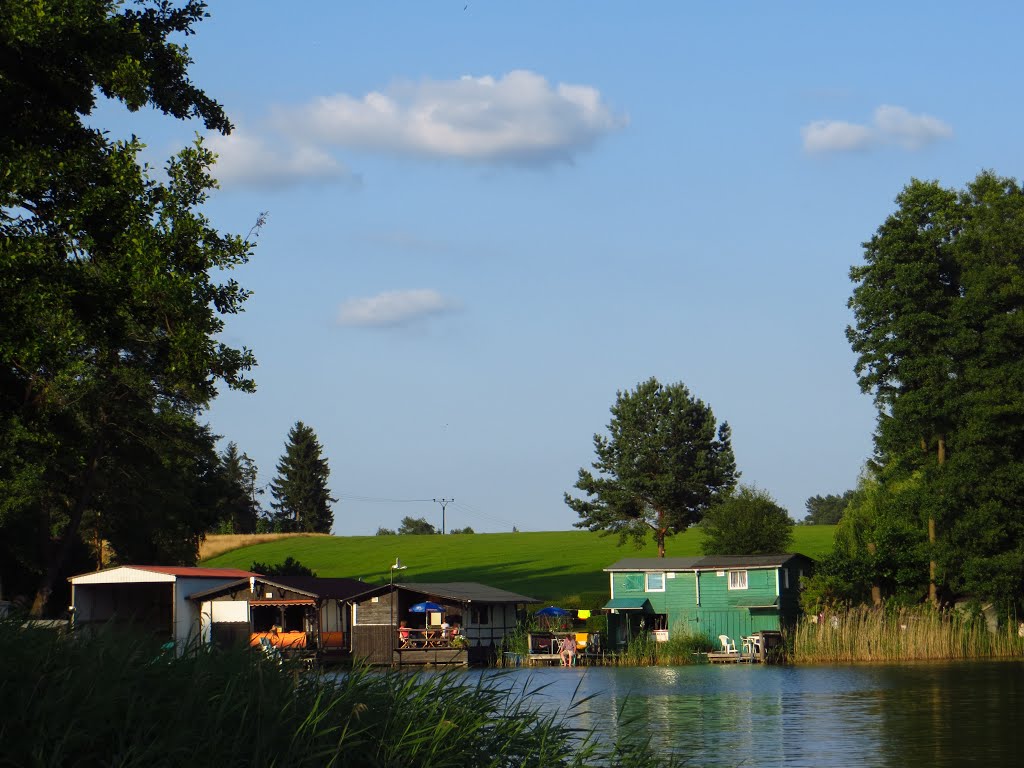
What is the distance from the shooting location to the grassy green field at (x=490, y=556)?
375ft

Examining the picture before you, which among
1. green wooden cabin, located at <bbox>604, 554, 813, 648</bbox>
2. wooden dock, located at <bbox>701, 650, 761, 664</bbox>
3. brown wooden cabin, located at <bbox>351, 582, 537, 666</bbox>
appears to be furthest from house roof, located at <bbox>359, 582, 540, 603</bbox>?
wooden dock, located at <bbox>701, 650, 761, 664</bbox>

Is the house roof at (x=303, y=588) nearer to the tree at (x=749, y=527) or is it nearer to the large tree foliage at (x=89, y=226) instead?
the tree at (x=749, y=527)

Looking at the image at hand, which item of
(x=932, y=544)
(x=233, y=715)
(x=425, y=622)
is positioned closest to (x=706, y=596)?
(x=932, y=544)

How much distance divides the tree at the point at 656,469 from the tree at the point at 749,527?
1974 centimetres

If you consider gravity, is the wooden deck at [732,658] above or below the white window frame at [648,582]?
below

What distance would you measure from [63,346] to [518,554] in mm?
117184

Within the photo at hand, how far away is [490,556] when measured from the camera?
Answer: 134m

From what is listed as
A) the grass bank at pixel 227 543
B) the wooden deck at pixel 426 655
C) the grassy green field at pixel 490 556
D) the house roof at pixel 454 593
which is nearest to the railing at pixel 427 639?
the wooden deck at pixel 426 655

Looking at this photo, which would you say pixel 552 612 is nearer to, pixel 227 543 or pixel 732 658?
pixel 732 658

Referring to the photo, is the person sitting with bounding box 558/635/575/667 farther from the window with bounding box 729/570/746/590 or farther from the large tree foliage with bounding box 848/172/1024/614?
the large tree foliage with bounding box 848/172/1024/614

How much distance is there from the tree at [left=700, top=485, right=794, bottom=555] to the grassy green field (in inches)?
446

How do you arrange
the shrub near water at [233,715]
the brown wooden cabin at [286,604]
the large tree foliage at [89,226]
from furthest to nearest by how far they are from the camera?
1. the brown wooden cabin at [286,604]
2. the large tree foliage at [89,226]
3. the shrub near water at [233,715]

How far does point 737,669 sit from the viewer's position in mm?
60562

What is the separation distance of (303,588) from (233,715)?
6316 centimetres
